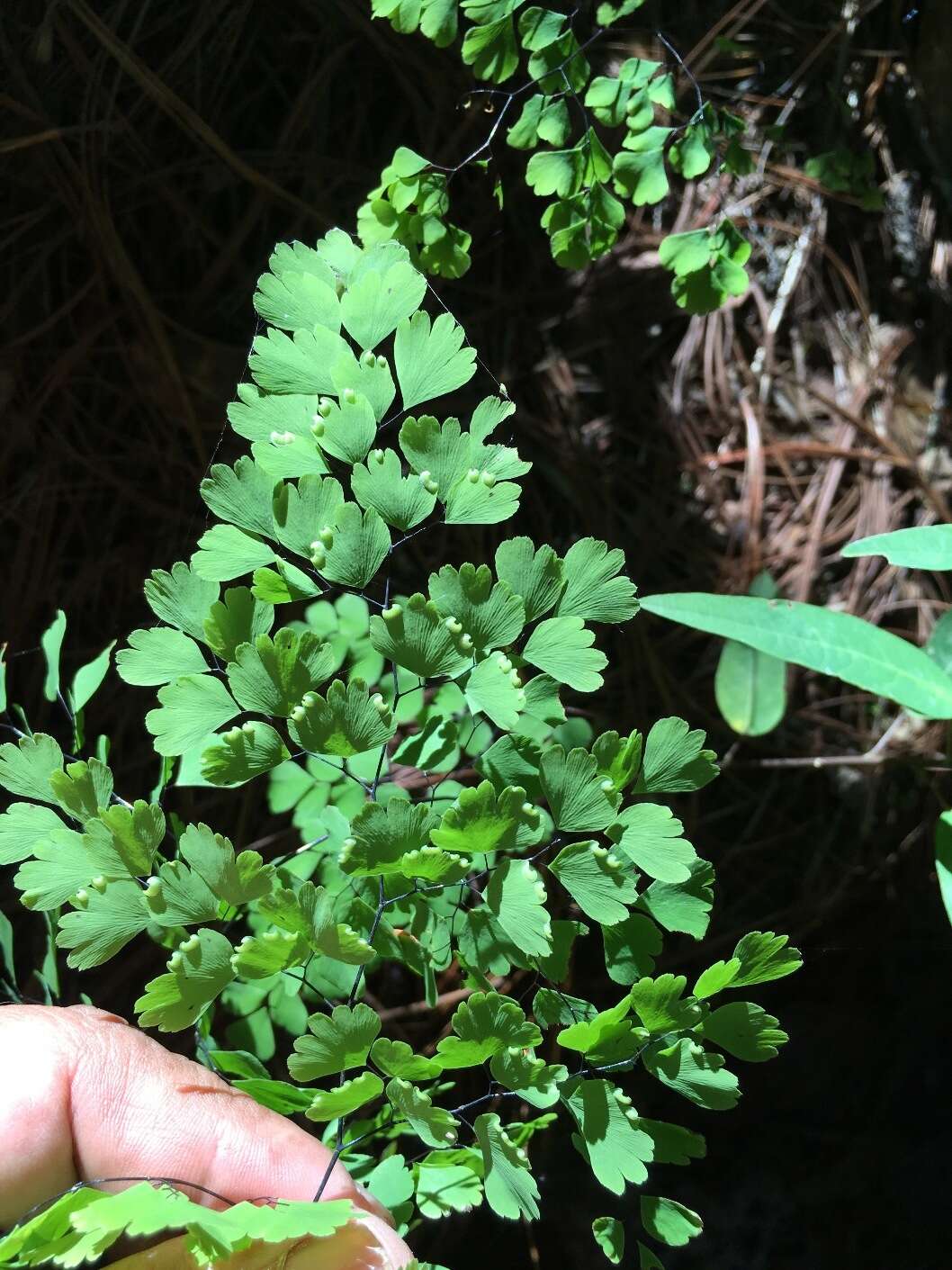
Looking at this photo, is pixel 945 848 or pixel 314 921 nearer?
pixel 314 921

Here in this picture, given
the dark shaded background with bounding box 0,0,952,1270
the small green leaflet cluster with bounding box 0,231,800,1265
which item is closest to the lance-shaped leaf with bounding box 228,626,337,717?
the small green leaflet cluster with bounding box 0,231,800,1265

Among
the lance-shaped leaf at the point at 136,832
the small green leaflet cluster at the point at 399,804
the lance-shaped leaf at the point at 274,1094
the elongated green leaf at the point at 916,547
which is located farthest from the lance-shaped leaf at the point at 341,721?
the elongated green leaf at the point at 916,547

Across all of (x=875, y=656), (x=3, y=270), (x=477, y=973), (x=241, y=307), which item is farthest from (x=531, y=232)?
(x=477, y=973)

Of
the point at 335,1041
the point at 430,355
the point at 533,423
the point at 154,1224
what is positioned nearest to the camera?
the point at 154,1224

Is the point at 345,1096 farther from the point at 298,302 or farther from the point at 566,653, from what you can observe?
the point at 298,302

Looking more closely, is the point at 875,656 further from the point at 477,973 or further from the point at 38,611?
the point at 38,611

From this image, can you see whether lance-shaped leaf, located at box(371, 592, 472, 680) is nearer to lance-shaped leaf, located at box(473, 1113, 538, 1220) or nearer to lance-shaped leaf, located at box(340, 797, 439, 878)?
lance-shaped leaf, located at box(340, 797, 439, 878)

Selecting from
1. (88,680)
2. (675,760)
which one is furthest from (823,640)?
(88,680)
